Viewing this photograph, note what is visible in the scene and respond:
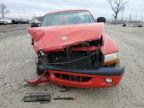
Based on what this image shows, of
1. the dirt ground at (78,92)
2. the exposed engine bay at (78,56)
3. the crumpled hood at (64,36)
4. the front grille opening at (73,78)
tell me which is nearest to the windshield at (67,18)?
the crumpled hood at (64,36)

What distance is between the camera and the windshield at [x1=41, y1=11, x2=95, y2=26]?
688 cm

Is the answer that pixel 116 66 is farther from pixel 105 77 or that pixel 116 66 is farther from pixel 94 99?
pixel 94 99

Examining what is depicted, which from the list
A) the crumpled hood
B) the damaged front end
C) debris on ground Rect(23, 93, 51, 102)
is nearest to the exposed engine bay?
the damaged front end

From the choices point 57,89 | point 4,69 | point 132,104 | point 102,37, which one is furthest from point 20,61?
point 132,104

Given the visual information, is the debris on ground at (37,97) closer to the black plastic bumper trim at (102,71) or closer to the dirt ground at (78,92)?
the dirt ground at (78,92)

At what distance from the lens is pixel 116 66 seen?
195 inches

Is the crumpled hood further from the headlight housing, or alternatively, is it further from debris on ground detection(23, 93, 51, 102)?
debris on ground detection(23, 93, 51, 102)

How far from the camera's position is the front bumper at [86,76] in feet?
15.5

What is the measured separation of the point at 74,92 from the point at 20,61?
3558 mm

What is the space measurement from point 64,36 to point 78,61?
618mm

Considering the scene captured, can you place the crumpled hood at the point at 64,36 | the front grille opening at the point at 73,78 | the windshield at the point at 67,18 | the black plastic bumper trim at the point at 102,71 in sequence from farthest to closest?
the windshield at the point at 67,18
the crumpled hood at the point at 64,36
the front grille opening at the point at 73,78
the black plastic bumper trim at the point at 102,71

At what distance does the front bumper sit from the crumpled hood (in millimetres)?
432

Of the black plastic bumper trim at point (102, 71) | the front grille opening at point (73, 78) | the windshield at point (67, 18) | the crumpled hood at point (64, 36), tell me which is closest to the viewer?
the black plastic bumper trim at point (102, 71)

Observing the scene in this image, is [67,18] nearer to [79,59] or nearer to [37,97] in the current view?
[79,59]
